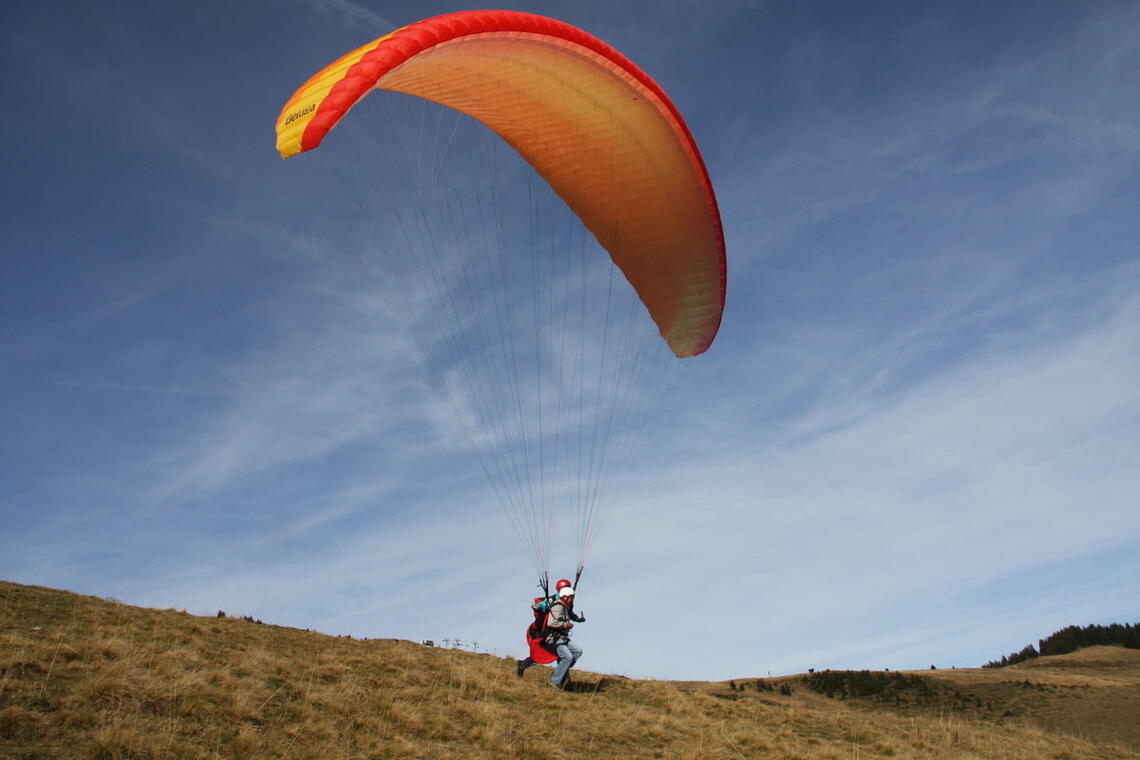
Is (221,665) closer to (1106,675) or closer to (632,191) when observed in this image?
(632,191)

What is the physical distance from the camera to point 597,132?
1218 cm

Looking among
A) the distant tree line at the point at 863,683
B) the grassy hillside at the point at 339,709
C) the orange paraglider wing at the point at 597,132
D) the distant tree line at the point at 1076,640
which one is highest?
the orange paraglider wing at the point at 597,132

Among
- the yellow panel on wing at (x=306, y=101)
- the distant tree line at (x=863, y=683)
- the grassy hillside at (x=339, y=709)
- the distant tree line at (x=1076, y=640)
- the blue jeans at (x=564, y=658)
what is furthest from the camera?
the distant tree line at (x=1076, y=640)

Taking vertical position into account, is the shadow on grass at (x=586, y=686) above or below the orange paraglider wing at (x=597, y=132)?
below

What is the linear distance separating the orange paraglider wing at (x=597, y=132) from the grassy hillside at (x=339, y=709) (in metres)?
6.33

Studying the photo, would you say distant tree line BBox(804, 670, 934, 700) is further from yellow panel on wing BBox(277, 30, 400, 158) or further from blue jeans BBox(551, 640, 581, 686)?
yellow panel on wing BBox(277, 30, 400, 158)

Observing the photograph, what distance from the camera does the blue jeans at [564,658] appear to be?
447 inches

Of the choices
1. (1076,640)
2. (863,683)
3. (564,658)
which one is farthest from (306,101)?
(1076,640)

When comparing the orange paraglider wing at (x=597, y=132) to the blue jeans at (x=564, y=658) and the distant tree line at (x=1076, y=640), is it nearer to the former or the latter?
the blue jeans at (x=564, y=658)

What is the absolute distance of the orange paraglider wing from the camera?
9.66 metres

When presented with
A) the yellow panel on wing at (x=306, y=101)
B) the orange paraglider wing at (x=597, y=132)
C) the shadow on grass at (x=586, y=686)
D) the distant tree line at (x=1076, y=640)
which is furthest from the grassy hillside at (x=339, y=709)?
the distant tree line at (x=1076, y=640)

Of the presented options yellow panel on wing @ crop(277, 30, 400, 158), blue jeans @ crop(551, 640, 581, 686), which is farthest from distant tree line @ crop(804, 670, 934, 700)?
yellow panel on wing @ crop(277, 30, 400, 158)

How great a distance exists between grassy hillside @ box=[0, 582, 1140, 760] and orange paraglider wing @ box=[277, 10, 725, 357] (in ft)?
20.8

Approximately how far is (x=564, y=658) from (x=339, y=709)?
414 centimetres
